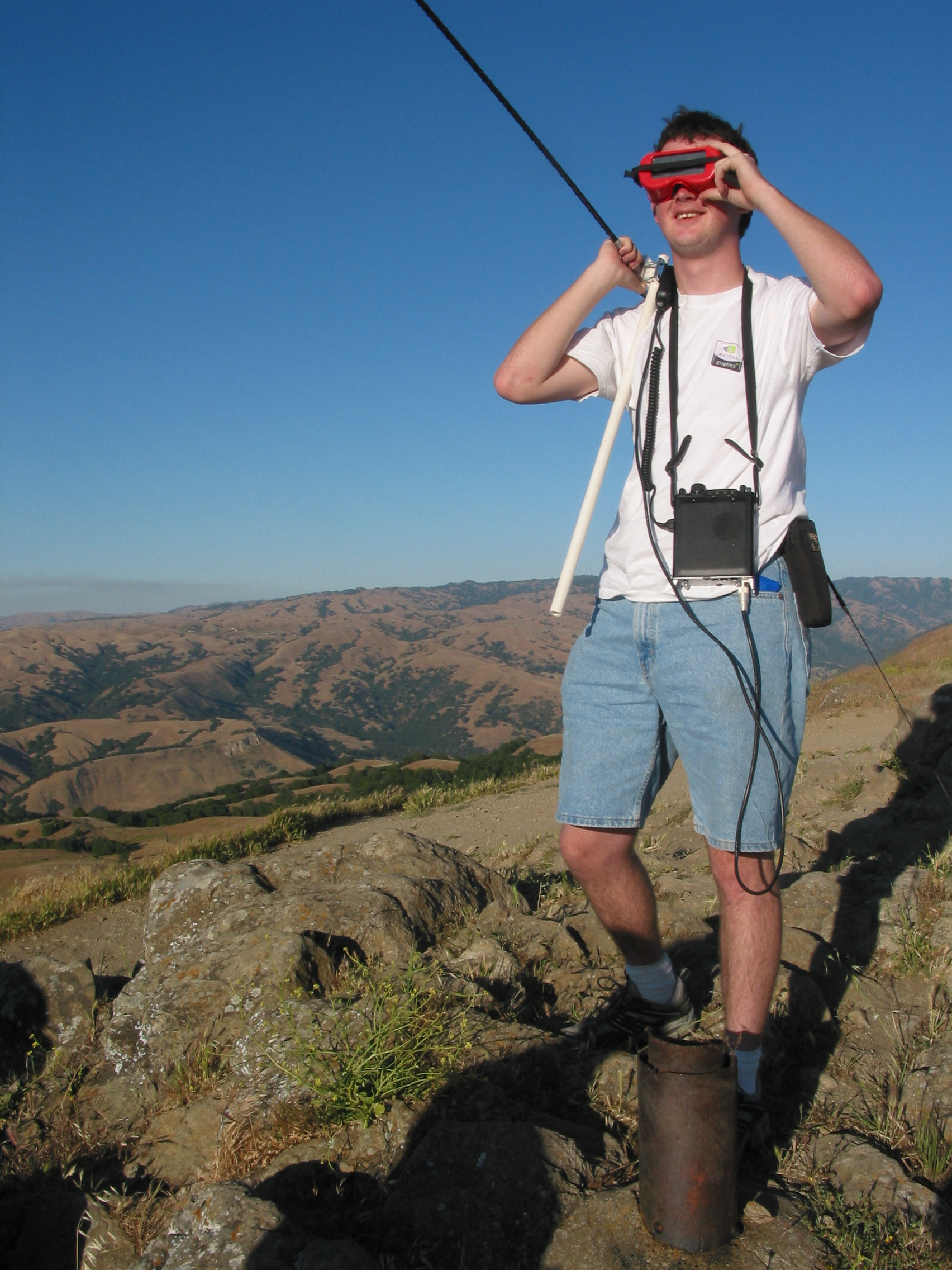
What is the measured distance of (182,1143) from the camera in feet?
8.25

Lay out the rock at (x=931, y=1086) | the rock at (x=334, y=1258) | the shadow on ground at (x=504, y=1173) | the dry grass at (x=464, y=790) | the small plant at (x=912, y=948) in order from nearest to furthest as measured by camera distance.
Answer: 1. the rock at (x=334, y=1258)
2. the shadow on ground at (x=504, y=1173)
3. the rock at (x=931, y=1086)
4. the small plant at (x=912, y=948)
5. the dry grass at (x=464, y=790)

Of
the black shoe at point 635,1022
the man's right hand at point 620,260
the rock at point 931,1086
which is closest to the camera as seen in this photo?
the rock at point 931,1086

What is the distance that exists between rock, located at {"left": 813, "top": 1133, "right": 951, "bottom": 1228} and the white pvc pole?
1535 mm

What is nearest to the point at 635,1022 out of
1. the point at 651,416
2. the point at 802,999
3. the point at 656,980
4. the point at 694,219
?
the point at 656,980

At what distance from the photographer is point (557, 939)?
3555 millimetres

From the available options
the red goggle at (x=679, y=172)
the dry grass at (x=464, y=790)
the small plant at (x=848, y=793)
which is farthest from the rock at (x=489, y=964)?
the dry grass at (x=464, y=790)

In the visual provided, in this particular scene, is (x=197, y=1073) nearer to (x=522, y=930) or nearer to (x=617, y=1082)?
(x=617, y=1082)

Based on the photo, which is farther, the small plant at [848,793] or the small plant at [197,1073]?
the small plant at [848,793]

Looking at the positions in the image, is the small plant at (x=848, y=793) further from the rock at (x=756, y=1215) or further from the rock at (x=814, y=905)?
the rock at (x=756, y=1215)

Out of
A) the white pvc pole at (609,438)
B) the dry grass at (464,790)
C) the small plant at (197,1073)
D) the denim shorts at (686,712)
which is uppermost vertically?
the white pvc pole at (609,438)

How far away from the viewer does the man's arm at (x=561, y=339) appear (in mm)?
2436

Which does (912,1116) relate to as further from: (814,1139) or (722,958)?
(722,958)

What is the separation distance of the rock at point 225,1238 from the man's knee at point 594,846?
110 cm

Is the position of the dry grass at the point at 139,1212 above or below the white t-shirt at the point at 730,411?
below
